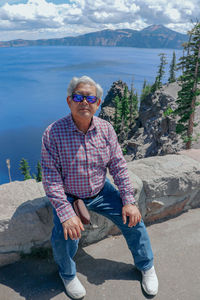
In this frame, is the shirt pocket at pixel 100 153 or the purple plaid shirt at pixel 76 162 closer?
the purple plaid shirt at pixel 76 162

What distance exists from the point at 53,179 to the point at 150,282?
6.13 ft

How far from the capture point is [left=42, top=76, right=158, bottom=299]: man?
2.98m

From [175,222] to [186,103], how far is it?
1493 cm

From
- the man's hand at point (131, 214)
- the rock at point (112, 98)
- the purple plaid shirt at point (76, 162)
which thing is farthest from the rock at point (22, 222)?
the rock at point (112, 98)

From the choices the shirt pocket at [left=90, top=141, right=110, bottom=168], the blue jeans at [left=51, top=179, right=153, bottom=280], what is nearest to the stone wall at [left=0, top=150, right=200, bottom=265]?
the blue jeans at [left=51, top=179, right=153, bottom=280]

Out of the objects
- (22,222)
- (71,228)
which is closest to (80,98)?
(71,228)

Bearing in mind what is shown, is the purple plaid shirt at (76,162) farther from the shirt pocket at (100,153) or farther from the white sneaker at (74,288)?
the white sneaker at (74,288)

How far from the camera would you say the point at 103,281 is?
333 cm

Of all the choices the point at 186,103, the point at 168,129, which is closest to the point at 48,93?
the point at 168,129

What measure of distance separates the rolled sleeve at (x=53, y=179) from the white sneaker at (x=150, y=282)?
4.44 ft

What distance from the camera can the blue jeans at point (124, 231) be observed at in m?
3.03

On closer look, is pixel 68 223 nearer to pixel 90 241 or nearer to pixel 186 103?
pixel 90 241

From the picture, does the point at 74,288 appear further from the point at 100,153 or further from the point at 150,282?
the point at 100,153

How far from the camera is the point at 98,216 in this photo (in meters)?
3.94
